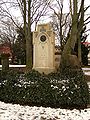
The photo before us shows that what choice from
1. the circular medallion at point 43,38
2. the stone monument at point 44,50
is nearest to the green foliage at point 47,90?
the stone monument at point 44,50

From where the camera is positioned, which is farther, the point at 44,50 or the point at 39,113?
the point at 44,50

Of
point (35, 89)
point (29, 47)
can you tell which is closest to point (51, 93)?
point (35, 89)

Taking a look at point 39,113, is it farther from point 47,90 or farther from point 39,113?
point 47,90

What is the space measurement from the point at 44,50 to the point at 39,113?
413cm

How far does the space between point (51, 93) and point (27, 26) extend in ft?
27.2

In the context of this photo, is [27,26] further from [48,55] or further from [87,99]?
[87,99]

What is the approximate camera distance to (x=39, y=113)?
6.86 meters

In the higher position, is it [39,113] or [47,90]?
[47,90]

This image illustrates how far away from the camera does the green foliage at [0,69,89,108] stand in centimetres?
802

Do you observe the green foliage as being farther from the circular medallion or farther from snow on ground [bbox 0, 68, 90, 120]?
the circular medallion

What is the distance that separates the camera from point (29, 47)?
14242 mm

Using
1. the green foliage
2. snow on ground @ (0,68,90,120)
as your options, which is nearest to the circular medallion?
the green foliage

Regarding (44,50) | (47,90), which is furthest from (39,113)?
(44,50)

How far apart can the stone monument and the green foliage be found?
4.83 feet
